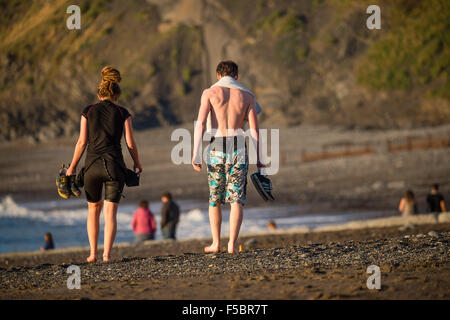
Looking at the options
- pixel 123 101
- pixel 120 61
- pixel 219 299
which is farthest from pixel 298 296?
pixel 120 61

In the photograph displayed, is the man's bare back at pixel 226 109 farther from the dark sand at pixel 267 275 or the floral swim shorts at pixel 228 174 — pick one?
the dark sand at pixel 267 275

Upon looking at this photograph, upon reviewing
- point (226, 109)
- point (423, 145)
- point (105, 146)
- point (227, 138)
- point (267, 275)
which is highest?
point (423, 145)

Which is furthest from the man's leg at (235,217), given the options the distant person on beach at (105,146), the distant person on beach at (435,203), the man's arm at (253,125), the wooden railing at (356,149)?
the wooden railing at (356,149)

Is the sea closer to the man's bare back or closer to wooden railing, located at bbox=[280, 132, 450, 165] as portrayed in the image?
the man's bare back

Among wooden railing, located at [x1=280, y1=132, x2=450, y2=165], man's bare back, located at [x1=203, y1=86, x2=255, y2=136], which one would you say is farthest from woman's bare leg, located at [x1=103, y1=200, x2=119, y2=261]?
wooden railing, located at [x1=280, y1=132, x2=450, y2=165]

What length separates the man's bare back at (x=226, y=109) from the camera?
8.45 meters

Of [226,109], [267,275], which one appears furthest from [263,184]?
[267,275]

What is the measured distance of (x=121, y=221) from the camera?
94.0 feet

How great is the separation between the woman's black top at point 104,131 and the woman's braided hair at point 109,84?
16 centimetres

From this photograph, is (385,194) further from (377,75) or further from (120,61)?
(120,61)

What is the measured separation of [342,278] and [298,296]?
2.86ft

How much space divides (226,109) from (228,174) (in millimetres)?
719

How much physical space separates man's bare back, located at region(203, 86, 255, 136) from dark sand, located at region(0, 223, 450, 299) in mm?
1432

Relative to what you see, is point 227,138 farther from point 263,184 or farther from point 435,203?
point 435,203
